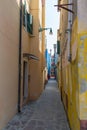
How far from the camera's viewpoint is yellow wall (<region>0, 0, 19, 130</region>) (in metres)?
7.73

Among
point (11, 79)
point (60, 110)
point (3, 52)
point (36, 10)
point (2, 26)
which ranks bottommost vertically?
point (60, 110)

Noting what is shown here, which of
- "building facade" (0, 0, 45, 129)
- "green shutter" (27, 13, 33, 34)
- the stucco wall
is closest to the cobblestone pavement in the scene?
"building facade" (0, 0, 45, 129)


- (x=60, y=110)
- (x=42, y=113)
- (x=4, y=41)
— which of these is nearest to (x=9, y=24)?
(x=4, y=41)

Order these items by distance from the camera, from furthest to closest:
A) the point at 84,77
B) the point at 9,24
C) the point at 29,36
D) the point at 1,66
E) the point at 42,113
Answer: the point at 29,36 < the point at 42,113 < the point at 9,24 < the point at 1,66 < the point at 84,77

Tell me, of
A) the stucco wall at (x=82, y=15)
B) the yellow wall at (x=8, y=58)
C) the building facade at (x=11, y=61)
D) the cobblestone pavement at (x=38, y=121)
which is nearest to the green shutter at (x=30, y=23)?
the building facade at (x=11, y=61)

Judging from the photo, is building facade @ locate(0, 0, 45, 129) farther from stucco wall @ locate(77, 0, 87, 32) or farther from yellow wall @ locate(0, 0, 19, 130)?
stucco wall @ locate(77, 0, 87, 32)

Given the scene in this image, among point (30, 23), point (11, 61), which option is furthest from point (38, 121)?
point (30, 23)

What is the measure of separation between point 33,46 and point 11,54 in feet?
19.0

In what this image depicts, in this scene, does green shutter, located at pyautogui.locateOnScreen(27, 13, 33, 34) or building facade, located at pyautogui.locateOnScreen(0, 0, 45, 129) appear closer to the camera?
building facade, located at pyautogui.locateOnScreen(0, 0, 45, 129)

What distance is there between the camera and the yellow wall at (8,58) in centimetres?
773

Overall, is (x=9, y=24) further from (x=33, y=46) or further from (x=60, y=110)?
(x=33, y=46)

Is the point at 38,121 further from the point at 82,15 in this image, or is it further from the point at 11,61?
the point at 82,15

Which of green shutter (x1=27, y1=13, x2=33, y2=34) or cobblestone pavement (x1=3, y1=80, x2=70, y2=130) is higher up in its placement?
green shutter (x1=27, y1=13, x2=33, y2=34)

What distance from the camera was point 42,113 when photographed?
34.9 feet
